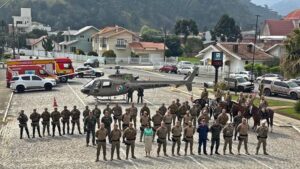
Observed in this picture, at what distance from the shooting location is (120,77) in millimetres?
35000

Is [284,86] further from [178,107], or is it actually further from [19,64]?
[19,64]

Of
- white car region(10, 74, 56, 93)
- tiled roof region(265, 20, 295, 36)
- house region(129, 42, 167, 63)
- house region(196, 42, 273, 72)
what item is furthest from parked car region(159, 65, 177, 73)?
tiled roof region(265, 20, 295, 36)

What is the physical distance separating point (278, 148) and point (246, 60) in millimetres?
45540

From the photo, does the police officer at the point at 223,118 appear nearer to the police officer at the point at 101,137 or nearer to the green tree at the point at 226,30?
the police officer at the point at 101,137

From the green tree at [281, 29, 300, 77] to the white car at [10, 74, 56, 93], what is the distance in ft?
65.7

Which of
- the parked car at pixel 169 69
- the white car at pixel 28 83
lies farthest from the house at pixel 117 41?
the white car at pixel 28 83

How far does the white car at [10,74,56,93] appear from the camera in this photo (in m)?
41.0

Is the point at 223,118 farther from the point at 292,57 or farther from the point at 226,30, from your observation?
the point at 226,30

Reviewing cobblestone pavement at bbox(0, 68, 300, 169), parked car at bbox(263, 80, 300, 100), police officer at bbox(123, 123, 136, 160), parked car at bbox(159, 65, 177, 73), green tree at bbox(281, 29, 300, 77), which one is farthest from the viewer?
parked car at bbox(159, 65, 177, 73)

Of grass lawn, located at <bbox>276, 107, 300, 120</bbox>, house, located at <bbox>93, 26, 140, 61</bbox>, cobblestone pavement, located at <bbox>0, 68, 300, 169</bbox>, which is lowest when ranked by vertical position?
cobblestone pavement, located at <bbox>0, 68, 300, 169</bbox>

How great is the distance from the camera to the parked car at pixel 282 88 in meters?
41.0

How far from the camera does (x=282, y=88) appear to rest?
41906 mm

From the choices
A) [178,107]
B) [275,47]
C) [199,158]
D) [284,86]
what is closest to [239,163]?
[199,158]

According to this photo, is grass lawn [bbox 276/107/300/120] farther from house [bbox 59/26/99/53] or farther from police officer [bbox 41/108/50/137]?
house [bbox 59/26/99/53]
